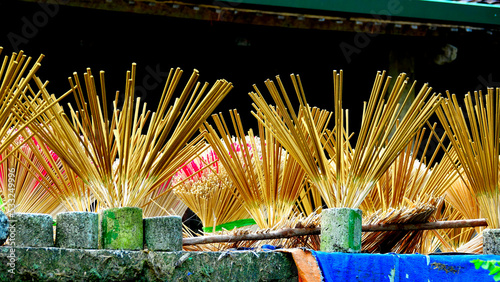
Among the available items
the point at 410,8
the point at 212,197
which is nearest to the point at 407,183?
the point at 212,197

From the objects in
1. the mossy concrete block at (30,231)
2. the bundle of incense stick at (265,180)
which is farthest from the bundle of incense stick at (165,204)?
the mossy concrete block at (30,231)

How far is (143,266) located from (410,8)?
2507 mm

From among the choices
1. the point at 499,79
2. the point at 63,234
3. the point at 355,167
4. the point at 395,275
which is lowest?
the point at 395,275

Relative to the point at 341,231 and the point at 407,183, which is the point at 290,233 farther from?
the point at 407,183

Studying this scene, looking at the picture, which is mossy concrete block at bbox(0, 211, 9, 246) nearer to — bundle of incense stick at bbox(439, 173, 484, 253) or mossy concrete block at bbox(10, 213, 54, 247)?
mossy concrete block at bbox(10, 213, 54, 247)

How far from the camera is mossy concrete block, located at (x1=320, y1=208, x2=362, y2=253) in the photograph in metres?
1.56

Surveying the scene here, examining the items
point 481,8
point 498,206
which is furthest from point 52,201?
point 481,8

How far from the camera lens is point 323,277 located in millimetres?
1483

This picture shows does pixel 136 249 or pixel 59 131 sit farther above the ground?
pixel 59 131

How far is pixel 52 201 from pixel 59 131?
599 millimetres

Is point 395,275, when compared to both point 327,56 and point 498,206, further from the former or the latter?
point 327,56

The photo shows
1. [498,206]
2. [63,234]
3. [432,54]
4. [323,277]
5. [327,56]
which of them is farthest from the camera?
[327,56]
